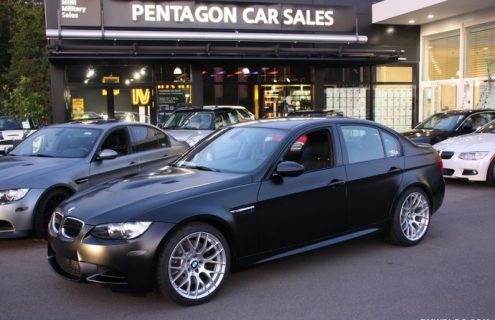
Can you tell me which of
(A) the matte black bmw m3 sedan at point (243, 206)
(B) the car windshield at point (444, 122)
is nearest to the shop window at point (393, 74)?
(B) the car windshield at point (444, 122)

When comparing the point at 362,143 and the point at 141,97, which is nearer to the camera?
the point at 362,143

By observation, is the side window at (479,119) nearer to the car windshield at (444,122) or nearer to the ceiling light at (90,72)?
the car windshield at (444,122)

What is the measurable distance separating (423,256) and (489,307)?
151cm

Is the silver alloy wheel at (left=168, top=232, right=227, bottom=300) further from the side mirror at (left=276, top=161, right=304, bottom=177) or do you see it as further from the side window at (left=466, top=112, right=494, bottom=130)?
the side window at (left=466, top=112, right=494, bottom=130)

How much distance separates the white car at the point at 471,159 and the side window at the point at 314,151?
18.7 feet

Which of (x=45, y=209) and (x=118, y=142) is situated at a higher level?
(x=118, y=142)

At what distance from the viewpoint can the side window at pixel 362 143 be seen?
5934 mm

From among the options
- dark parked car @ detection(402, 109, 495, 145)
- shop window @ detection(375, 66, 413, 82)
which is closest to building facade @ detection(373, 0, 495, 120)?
shop window @ detection(375, 66, 413, 82)

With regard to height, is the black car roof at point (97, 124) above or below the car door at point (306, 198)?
above

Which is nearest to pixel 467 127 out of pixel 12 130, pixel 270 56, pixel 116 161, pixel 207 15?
pixel 270 56

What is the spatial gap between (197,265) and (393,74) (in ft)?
62.5

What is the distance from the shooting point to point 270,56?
17.9 meters

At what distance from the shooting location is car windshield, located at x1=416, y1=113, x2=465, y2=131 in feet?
44.0

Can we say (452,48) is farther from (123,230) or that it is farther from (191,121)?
(123,230)
